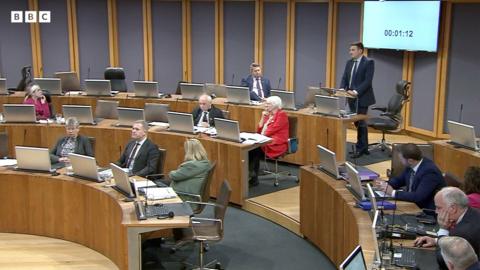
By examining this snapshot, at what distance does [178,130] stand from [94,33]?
6.35m

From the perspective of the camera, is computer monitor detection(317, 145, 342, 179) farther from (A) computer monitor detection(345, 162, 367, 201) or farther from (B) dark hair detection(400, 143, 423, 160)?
(B) dark hair detection(400, 143, 423, 160)

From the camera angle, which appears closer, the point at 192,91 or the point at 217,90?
the point at 192,91

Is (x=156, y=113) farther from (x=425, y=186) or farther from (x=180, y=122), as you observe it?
(x=425, y=186)

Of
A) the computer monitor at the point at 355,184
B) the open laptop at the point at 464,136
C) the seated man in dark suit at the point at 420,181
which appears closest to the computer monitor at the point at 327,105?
the open laptop at the point at 464,136

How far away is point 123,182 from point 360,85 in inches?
186

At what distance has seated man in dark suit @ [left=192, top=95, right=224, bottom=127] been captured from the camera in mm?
8836

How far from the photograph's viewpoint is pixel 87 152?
7.55 meters

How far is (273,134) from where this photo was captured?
8359 mm

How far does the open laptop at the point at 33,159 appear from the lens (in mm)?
6785

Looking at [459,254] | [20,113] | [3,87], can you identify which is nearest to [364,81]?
[20,113]

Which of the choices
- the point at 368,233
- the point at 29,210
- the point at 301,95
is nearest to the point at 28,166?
the point at 29,210

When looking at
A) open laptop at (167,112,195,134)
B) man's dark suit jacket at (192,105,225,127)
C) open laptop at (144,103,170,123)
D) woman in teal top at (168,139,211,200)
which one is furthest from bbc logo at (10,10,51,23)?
woman in teal top at (168,139,211,200)

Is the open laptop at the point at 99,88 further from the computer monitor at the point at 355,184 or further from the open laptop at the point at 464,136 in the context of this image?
the computer monitor at the point at 355,184

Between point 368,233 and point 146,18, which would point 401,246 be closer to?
point 368,233
